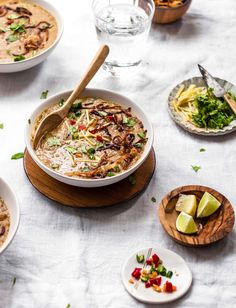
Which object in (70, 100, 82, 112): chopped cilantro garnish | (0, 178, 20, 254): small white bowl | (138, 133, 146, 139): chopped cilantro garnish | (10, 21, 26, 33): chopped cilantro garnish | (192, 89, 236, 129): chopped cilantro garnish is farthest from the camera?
(10, 21, 26, 33): chopped cilantro garnish

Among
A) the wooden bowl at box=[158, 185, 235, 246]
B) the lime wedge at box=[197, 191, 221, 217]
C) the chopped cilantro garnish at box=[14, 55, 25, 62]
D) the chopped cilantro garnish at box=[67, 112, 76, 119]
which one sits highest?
the chopped cilantro garnish at box=[14, 55, 25, 62]

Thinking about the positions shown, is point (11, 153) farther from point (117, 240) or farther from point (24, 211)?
point (117, 240)

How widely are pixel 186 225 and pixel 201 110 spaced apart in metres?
0.64

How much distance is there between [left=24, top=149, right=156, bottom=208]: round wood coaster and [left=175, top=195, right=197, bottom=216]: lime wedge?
0.56ft

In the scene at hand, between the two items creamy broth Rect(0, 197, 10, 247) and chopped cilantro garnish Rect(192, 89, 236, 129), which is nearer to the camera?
creamy broth Rect(0, 197, 10, 247)

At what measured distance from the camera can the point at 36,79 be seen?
8.80ft

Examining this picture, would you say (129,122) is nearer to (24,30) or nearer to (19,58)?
(19,58)

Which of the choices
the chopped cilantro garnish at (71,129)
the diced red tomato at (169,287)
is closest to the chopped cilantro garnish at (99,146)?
the chopped cilantro garnish at (71,129)

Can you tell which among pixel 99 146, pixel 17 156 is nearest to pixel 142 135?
pixel 99 146

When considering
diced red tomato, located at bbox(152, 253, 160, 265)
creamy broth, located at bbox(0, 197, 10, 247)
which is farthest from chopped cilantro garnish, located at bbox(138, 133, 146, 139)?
creamy broth, located at bbox(0, 197, 10, 247)

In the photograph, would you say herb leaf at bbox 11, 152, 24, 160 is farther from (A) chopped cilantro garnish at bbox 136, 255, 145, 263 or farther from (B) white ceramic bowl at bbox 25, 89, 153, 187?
(A) chopped cilantro garnish at bbox 136, 255, 145, 263

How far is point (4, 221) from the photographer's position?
1947 mm

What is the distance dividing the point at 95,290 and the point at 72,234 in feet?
0.78

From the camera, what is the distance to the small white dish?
6.21 ft
